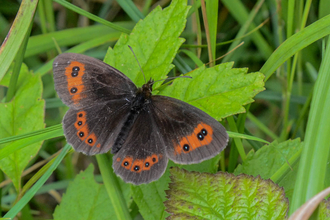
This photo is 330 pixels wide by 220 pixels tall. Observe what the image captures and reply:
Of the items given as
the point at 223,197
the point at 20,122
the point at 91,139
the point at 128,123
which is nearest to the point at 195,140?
the point at 223,197

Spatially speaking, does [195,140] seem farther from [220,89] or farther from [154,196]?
[154,196]

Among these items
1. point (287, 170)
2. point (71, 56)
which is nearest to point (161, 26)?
point (71, 56)

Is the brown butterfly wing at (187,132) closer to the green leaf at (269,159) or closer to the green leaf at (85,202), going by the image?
the green leaf at (269,159)

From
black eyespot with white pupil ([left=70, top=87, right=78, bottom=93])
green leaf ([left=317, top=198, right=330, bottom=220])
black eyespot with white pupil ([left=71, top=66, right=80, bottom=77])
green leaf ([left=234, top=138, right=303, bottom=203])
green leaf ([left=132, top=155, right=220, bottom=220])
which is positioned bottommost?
green leaf ([left=317, top=198, right=330, bottom=220])

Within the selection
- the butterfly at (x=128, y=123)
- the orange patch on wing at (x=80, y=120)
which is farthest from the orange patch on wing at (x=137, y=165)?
the orange patch on wing at (x=80, y=120)

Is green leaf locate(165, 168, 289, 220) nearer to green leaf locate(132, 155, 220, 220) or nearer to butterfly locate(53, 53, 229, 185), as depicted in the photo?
butterfly locate(53, 53, 229, 185)

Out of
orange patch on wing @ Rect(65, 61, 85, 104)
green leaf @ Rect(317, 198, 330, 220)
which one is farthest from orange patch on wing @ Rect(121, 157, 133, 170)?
green leaf @ Rect(317, 198, 330, 220)
